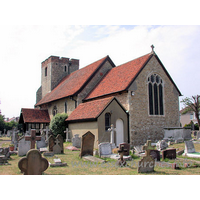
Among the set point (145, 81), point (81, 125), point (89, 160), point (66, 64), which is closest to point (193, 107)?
point (66, 64)

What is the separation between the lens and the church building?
18.2 m

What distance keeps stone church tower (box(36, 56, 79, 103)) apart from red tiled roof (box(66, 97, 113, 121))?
15.6 meters

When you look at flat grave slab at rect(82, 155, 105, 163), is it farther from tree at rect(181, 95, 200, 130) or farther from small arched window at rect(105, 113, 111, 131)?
tree at rect(181, 95, 200, 130)

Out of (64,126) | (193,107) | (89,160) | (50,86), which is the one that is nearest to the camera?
(89,160)

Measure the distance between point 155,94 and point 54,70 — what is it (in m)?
20.2

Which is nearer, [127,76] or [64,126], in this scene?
[127,76]

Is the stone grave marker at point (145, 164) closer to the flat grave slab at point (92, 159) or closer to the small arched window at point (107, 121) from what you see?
the flat grave slab at point (92, 159)

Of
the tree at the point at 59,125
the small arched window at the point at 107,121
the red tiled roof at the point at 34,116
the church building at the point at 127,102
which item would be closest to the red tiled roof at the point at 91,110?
the church building at the point at 127,102

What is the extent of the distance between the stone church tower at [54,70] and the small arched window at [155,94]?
63.4 feet

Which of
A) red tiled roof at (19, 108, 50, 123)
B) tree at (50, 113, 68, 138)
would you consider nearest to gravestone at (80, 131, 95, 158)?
tree at (50, 113, 68, 138)

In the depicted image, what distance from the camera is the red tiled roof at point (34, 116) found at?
91.9 ft

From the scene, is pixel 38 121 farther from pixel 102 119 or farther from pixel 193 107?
pixel 193 107

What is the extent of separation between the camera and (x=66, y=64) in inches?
1485

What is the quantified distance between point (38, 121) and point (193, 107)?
109 ft
